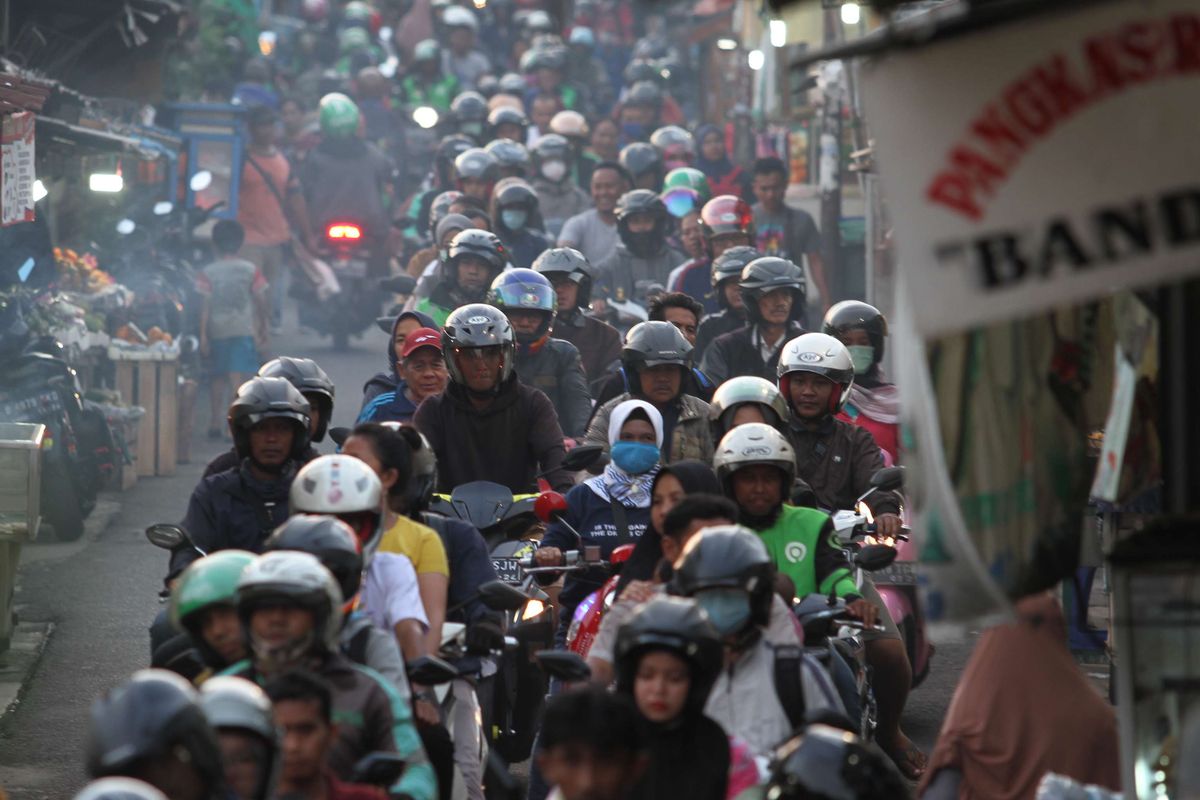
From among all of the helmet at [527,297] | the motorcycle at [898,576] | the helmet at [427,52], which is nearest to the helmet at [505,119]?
the helmet at [427,52]

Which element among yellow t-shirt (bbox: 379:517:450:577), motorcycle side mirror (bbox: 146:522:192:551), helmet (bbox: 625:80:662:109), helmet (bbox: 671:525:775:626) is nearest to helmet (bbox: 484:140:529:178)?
helmet (bbox: 625:80:662:109)

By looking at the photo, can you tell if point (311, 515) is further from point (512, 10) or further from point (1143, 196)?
point (512, 10)

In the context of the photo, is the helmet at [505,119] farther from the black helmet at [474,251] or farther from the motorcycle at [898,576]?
the motorcycle at [898,576]

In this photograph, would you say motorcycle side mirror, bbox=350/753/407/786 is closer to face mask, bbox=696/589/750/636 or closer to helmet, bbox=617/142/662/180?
face mask, bbox=696/589/750/636

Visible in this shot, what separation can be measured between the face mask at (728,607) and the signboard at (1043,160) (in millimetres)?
2526

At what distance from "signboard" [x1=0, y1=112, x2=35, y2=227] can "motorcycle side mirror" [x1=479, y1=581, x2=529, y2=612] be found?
7.75 metres

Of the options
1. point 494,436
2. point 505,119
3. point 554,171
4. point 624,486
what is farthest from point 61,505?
point 505,119

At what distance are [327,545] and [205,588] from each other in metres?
0.45

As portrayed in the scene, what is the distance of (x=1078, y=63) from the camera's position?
5148 millimetres

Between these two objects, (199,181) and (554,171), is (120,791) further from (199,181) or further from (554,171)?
(199,181)

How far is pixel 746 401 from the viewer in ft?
36.4

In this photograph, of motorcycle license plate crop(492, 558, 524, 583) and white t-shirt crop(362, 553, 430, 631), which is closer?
white t-shirt crop(362, 553, 430, 631)

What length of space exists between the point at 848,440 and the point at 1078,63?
6473 mm

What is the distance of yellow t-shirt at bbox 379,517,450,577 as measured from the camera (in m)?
9.00
